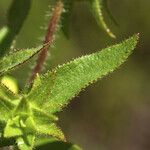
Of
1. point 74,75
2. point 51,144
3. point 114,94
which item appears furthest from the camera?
point 114,94

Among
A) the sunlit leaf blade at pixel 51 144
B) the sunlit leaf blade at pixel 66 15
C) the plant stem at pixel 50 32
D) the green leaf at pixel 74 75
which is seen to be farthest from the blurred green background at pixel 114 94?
the green leaf at pixel 74 75

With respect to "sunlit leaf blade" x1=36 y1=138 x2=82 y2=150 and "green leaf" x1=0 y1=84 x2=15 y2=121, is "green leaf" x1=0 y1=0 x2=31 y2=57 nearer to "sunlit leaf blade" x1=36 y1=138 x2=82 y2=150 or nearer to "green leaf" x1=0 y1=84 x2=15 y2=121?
"sunlit leaf blade" x1=36 y1=138 x2=82 y2=150

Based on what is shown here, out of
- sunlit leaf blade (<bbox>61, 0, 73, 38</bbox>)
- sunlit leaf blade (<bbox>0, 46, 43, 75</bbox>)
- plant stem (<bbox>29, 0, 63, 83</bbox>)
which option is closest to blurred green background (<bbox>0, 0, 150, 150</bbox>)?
sunlit leaf blade (<bbox>61, 0, 73, 38</bbox>)

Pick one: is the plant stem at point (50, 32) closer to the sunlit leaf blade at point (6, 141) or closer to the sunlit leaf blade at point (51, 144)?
the sunlit leaf blade at point (51, 144)

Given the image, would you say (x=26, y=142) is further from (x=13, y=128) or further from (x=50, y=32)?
(x=50, y=32)

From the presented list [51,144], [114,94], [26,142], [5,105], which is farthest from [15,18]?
[114,94]

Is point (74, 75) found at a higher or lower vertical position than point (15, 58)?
lower

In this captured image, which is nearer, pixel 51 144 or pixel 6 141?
pixel 6 141
